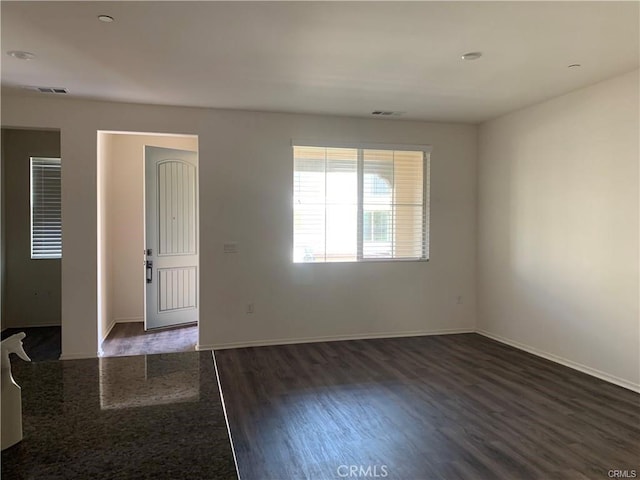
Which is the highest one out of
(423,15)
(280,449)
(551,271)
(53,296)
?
(423,15)

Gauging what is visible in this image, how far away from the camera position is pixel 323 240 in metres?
5.27

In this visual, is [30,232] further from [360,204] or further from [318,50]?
[318,50]

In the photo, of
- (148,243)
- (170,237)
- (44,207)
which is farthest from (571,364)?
(44,207)

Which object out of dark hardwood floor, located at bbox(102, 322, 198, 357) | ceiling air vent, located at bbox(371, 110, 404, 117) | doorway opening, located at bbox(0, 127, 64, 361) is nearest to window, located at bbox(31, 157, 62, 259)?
doorway opening, located at bbox(0, 127, 64, 361)

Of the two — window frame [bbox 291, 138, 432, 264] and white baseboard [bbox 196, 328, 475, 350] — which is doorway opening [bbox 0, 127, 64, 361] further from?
window frame [bbox 291, 138, 432, 264]

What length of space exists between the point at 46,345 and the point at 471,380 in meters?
4.86

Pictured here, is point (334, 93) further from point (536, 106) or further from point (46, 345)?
point (46, 345)

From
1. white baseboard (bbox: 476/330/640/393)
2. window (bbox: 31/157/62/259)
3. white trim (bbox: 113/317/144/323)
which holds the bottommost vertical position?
white baseboard (bbox: 476/330/640/393)

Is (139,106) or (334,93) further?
(139,106)

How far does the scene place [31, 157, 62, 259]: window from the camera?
6000mm

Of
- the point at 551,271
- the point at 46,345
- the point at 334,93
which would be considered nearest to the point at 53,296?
the point at 46,345

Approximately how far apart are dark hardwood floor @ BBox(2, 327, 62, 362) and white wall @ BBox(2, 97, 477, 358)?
344 mm

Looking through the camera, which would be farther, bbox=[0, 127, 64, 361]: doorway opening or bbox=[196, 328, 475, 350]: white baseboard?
bbox=[0, 127, 64, 361]: doorway opening

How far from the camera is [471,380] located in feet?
12.8
